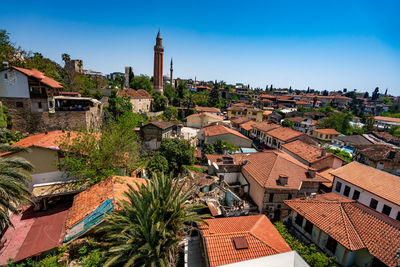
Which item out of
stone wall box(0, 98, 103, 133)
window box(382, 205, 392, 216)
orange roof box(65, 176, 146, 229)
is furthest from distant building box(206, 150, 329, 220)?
stone wall box(0, 98, 103, 133)

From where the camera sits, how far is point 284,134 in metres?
34.9

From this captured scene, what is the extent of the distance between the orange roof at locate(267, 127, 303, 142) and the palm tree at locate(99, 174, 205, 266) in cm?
2820

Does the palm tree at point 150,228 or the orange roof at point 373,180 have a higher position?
the palm tree at point 150,228

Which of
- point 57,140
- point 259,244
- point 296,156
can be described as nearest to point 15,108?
point 57,140

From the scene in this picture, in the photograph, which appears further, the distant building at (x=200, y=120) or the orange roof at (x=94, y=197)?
the distant building at (x=200, y=120)

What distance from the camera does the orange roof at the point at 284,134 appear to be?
33.1 meters

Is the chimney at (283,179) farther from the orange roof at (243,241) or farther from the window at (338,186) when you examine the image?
the window at (338,186)

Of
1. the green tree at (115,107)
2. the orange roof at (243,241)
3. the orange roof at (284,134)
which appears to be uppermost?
the green tree at (115,107)

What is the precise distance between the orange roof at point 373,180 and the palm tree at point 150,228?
1837cm

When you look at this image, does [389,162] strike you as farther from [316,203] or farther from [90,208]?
[90,208]

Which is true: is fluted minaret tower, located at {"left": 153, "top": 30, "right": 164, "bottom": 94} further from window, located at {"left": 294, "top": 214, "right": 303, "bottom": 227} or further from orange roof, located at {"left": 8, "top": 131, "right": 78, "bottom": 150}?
window, located at {"left": 294, "top": 214, "right": 303, "bottom": 227}

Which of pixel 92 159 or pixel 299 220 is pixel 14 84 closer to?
pixel 92 159

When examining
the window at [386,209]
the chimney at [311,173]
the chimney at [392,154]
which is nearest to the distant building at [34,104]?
the chimney at [311,173]

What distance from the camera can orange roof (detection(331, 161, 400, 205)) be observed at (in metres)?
16.9
